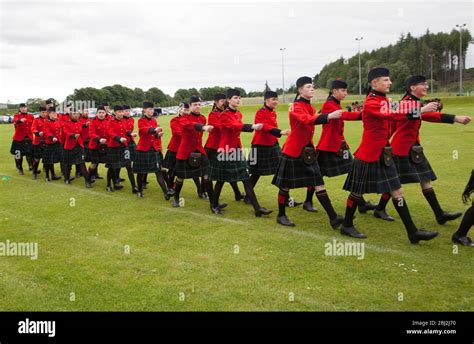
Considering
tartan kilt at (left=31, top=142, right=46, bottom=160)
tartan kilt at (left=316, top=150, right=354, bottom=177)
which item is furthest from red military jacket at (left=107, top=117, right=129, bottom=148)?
tartan kilt at (left=316, top=150, right=354, bottom=177)

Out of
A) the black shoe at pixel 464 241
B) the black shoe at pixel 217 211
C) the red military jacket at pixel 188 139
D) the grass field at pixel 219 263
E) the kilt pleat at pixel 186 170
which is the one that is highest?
the red military jacket at pixel 188 139

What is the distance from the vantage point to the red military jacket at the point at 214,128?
873 cm

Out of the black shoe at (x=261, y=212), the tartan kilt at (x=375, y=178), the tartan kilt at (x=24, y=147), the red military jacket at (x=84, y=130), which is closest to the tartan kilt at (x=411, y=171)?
the tartan kilt at (x=375, y=178)

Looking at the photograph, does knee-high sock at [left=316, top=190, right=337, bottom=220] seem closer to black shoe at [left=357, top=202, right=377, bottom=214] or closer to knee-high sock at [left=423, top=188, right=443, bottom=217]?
black shoe at [left=357, top=202, right=377, bottom=214]

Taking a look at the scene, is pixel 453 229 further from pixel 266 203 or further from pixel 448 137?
pixel 448 137

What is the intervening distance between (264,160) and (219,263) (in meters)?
3.69

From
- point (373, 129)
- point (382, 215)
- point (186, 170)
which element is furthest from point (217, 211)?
point (373, 129)

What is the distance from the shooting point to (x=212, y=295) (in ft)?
16.0

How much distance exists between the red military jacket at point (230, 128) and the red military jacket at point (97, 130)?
15.3 feet

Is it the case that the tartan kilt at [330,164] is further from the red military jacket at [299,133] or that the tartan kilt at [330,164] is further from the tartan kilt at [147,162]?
the tartan kilt at [147,162]

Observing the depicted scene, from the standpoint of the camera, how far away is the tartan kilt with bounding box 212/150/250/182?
8188mm

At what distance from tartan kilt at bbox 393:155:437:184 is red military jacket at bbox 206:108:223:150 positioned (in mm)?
3326

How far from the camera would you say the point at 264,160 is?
30.1 feet

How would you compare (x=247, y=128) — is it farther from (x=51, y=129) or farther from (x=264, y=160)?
(x=51, y=129)
